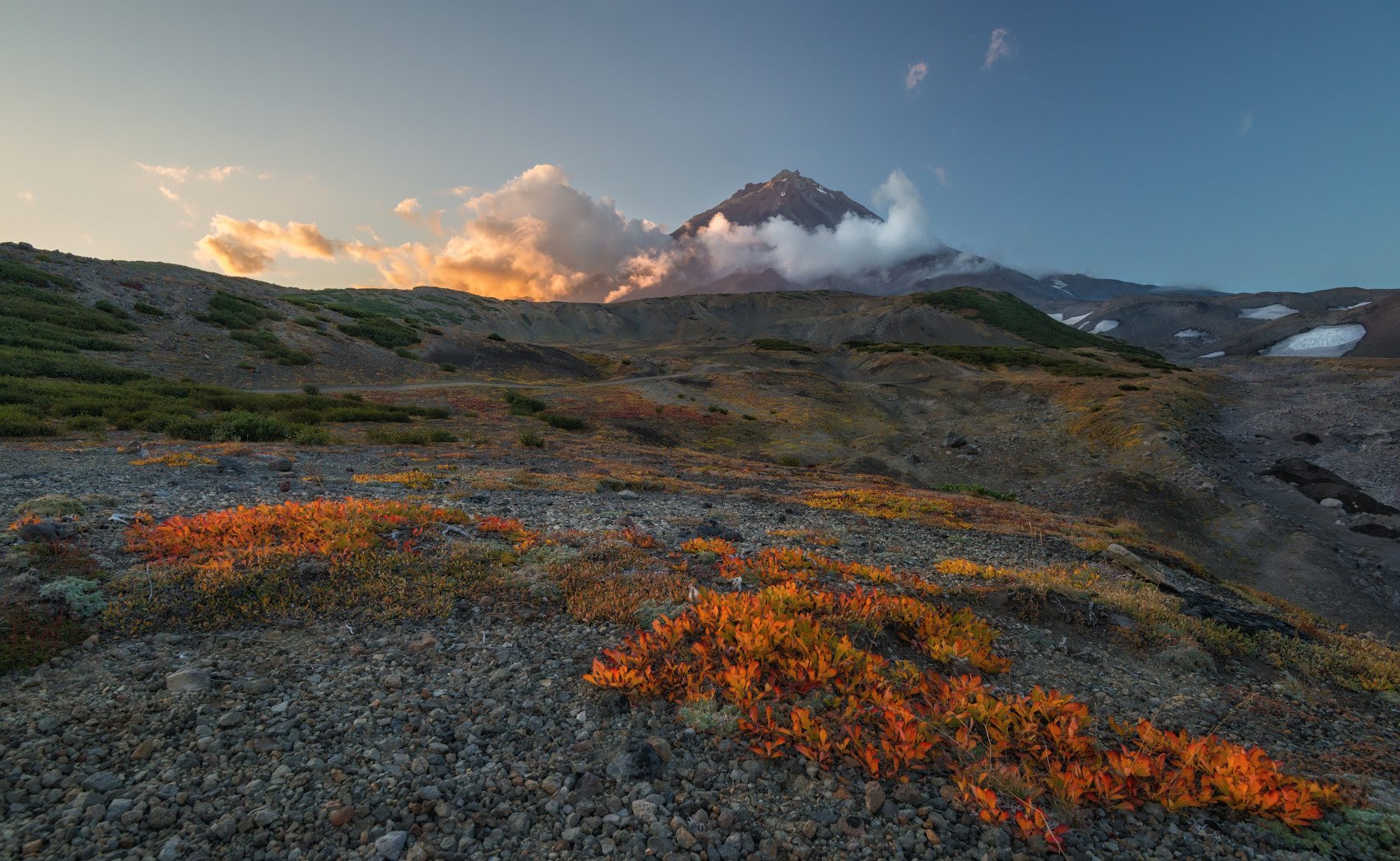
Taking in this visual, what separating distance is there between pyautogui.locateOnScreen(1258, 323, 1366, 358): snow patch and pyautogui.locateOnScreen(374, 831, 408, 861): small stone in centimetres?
18923

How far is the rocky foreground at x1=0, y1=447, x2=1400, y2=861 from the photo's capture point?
397 centimetres

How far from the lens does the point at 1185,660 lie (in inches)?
321

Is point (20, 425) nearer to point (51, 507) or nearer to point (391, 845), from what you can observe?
Answer: point (51, 507)

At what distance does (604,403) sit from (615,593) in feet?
141

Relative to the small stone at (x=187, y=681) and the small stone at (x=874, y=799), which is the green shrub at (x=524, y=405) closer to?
the small stone at (x=187, y=681)

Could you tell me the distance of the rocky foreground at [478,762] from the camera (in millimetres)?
3975

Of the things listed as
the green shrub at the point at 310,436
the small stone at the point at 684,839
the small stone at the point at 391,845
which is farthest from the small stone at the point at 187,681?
the green shrub at the point at 310,436

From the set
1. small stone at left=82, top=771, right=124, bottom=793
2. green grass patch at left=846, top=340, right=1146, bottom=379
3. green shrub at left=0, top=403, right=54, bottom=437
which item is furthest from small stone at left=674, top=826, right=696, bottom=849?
green grass patch at left=846, top=340, right=1146, bottom=379

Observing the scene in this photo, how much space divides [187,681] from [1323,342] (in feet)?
675

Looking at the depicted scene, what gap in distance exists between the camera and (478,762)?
484 centimetres

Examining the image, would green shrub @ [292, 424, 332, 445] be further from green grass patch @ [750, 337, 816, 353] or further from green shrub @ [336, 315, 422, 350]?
green grass patch @ [750, 337, 816, 353]

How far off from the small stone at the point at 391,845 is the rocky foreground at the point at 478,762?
0.01m

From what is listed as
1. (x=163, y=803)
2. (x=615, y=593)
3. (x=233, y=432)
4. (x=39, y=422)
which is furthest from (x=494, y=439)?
(x=163, y=803)

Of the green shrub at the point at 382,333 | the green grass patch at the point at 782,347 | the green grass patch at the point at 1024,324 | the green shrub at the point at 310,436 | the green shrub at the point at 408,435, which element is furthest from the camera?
the green grass patch at the point at 1024,324
